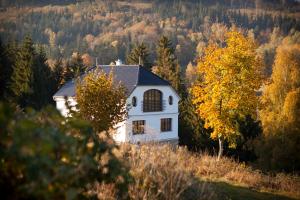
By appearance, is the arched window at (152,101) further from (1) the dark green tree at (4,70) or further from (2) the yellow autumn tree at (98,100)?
(1) the dark green tree at (4,70)

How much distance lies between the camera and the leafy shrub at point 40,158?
3150 mm

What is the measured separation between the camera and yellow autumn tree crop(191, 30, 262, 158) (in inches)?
1100

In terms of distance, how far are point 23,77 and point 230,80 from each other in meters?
23.1

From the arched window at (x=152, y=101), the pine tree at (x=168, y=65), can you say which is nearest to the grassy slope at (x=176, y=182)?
the arched window at (x=152, y=101)

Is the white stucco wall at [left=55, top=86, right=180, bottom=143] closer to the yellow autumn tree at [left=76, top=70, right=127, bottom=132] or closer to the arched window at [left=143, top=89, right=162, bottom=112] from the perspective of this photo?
the arched window at [left=143, top=89, right=162, bottom=112]

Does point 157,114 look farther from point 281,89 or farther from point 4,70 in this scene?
point 4,70

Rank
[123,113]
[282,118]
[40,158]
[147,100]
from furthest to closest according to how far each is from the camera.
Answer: [147,100] < [282,118] < [123,113] < [40,158]

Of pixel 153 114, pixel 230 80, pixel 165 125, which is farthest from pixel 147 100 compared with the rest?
pixel 230 80

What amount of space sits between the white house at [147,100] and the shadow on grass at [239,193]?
2514cm

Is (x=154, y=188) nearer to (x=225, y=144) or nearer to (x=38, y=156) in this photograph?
(x=38, y=156)

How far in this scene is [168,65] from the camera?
170 feet

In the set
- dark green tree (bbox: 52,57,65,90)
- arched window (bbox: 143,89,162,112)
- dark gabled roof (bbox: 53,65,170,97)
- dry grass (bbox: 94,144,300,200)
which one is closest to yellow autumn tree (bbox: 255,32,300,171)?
arched window (bbox: 143,89,162,112)

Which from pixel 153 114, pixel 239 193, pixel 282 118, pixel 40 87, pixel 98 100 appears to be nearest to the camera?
pixel 239 193

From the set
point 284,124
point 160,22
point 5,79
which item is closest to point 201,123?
point 284,124
